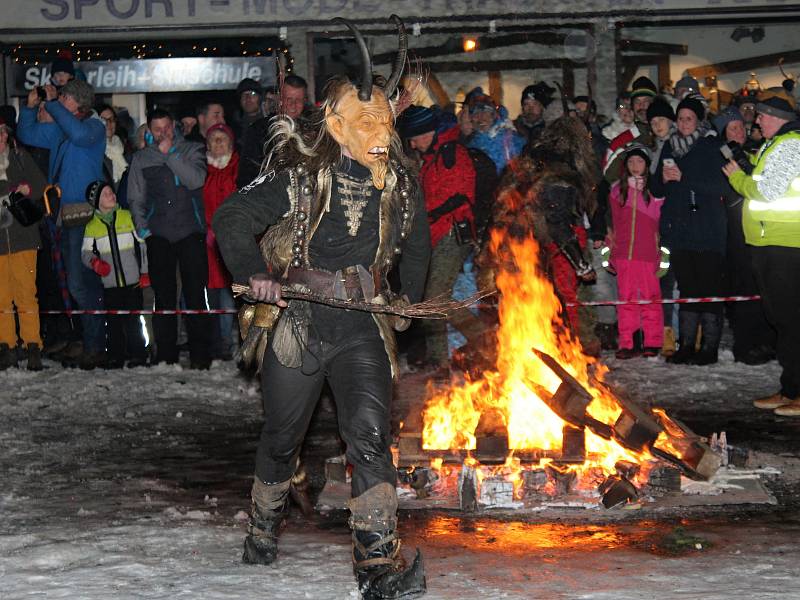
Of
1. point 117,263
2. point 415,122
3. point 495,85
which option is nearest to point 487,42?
point 495,85

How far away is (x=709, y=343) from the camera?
1195 centimetres

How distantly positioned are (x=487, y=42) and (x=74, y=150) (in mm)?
4958

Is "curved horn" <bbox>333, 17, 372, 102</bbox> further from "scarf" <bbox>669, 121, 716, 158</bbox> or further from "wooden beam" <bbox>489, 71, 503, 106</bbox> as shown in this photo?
"wooden beam" <bbox>489, 71, 503, 106</bbox>

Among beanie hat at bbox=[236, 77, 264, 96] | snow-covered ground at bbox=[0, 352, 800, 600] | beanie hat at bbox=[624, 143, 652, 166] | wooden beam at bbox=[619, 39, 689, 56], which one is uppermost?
wooden beam at bbox=[619, 39, 689, 56]

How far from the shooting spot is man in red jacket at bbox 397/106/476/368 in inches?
442

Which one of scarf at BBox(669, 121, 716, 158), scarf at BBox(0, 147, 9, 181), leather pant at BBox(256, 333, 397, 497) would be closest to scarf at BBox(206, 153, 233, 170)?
scarf at BBox(0, 147, 9, 181)

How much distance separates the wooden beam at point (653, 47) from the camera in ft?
47.8

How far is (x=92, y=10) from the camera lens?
14.6 metres

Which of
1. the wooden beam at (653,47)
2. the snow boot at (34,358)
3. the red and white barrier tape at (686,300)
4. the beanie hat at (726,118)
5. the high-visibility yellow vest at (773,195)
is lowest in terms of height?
the snow boot at (34,358)

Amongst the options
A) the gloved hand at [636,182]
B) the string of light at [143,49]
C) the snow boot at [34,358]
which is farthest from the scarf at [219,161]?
the gloved hand at [636,182]

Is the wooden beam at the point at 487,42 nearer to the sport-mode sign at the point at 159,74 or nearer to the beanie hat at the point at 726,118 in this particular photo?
the sport-mode sign at the point at 159,74

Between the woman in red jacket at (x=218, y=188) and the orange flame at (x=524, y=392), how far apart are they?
366 centimetres

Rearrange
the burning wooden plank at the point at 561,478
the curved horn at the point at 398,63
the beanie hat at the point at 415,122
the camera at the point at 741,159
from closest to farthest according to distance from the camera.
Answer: the curved horn at the point at 398,63 < the burning wooden plank at the point at 561,478 < the camera at the point at 741,159 < the beanie hat at the point at 415,122

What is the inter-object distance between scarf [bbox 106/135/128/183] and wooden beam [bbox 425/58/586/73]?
367 centimetres
